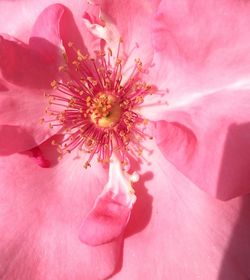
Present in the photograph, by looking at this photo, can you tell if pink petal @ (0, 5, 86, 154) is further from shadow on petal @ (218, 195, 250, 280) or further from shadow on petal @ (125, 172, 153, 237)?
shadow on petal @ (218, 195, 250, 280)

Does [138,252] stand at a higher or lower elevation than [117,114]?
lower

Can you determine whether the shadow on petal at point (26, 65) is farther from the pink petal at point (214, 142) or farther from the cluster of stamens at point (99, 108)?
the pink petal at point (214, 142)

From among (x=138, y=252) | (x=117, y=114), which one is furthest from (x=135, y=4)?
(x=138, y=252)

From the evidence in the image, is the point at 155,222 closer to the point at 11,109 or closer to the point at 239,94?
the point at 239,94

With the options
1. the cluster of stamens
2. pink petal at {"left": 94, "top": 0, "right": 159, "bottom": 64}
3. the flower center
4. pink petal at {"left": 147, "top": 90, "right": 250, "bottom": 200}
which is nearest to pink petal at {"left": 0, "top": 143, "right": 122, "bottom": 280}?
the cluster of stamens

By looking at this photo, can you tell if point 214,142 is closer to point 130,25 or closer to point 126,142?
point 126,142
